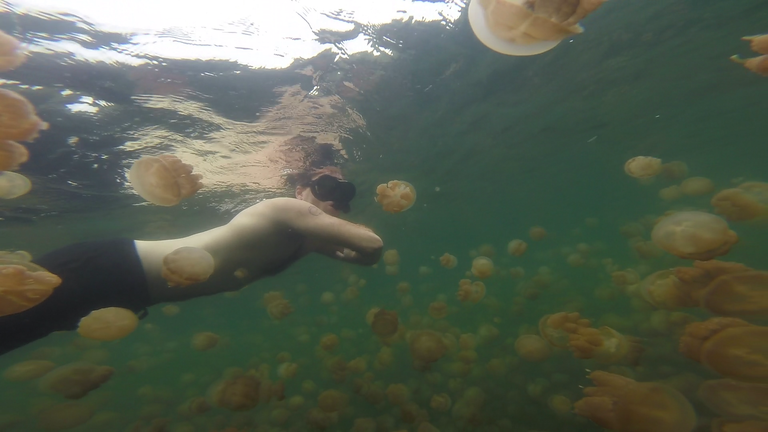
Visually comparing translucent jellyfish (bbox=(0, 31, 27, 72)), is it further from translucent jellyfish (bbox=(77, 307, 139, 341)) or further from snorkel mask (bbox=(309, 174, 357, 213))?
snorkel mask (bbox=(309, 174, 357, 213))

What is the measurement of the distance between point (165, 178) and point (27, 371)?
4.43 m

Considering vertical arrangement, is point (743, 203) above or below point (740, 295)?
above

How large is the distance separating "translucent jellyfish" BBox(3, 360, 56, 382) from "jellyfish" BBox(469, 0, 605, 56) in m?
8.18

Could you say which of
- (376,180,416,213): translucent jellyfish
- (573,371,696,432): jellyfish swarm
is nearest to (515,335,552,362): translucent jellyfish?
(573,371,696,432): jellyfish swarm

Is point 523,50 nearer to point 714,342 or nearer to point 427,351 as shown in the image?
point 714,342

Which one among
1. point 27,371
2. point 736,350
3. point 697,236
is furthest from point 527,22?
point 27,371

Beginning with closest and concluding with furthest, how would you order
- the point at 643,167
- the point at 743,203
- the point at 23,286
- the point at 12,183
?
the point at 23,286
the point at 743,203
the point at 643,167
the point at 12,183

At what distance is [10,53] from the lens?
489cm

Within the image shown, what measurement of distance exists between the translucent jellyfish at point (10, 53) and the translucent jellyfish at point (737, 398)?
8.47 meters

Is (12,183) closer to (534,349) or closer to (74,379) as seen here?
(74,379)

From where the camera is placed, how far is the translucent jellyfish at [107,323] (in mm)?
4254

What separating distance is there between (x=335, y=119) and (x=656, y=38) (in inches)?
318

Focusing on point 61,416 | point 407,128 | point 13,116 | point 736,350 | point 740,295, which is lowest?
point 61,416

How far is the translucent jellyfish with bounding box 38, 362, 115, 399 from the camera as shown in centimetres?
555
